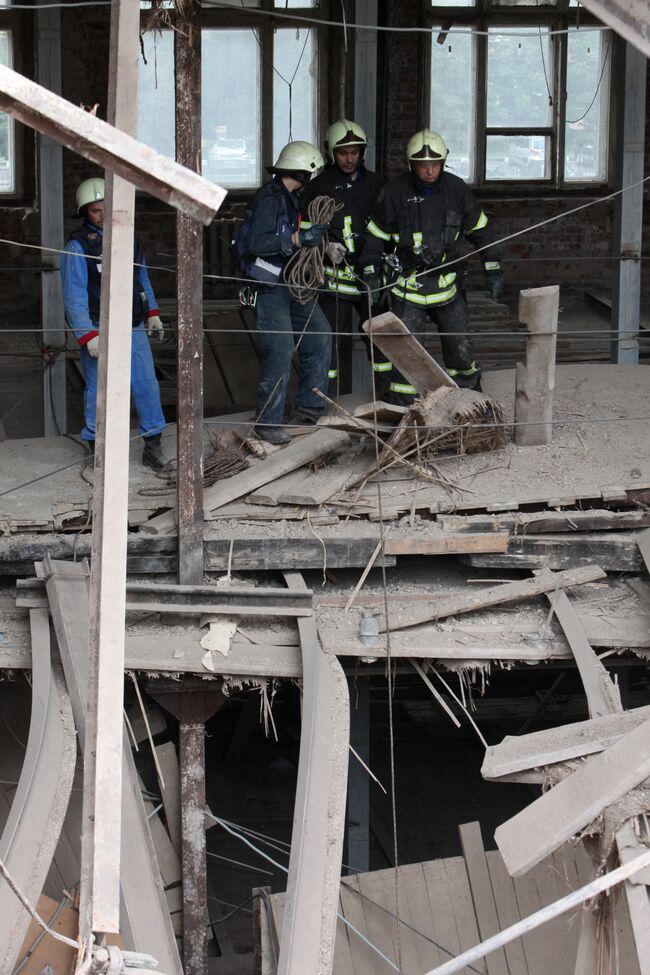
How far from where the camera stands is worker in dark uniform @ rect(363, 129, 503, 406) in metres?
8.09

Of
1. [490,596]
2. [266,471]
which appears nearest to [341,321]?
[266,471]

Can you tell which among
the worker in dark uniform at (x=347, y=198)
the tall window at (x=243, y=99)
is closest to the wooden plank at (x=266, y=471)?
the worker in dark uniform at (x=347, y=198)

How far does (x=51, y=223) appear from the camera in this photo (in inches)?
371

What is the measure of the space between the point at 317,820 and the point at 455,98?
1087 cm

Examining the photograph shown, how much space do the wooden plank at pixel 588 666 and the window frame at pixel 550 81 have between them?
8.60 metres

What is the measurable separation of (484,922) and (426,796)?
3516mm

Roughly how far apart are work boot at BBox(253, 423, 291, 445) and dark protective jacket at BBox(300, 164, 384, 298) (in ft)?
3.84

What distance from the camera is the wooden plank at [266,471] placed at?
683 cm

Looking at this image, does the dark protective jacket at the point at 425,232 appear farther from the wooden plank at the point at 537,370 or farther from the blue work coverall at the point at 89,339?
the blue work coverall at the point at 89,339

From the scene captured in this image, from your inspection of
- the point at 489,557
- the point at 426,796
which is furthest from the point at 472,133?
the point at 489,557

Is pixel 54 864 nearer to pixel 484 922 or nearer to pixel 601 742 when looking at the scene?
pixel 484 922

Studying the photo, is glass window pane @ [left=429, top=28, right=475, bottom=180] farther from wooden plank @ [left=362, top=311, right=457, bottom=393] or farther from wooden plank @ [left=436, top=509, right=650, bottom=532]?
wooden plank @ [left=436, top=509, right=650, bottom=532]

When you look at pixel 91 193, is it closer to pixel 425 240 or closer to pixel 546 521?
pixel 425 240

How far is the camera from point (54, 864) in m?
7.26
